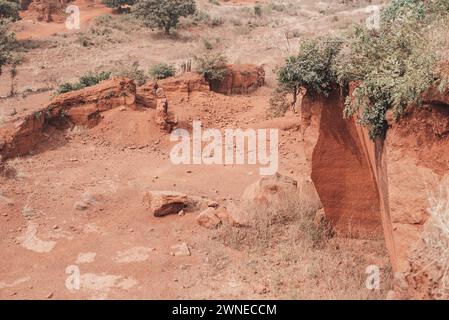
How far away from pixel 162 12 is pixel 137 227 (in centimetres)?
1861

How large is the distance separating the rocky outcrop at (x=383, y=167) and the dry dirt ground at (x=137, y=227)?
460 mm

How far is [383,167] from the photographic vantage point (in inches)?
167

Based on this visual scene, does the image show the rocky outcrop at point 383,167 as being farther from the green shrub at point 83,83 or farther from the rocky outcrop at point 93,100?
the green shrub at point 83,83

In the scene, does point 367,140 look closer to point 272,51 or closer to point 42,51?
point 272,51

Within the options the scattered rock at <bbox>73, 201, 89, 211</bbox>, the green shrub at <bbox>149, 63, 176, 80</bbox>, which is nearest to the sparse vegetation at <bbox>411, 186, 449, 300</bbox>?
the scattered rock at <bbox>73, 201, 89, 211</bbox>

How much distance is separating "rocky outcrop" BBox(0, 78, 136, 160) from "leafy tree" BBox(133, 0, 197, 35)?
11787mm

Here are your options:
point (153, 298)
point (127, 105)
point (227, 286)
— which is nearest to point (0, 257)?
point (153, 298)

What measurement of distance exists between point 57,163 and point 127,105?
3075 millimetres

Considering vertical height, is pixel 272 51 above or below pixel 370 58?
below

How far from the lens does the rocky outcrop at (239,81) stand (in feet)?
49.9

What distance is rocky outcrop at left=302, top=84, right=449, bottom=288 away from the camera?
3.83 m

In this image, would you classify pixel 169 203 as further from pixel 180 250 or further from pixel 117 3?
pixel 117 3

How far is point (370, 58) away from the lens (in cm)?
456

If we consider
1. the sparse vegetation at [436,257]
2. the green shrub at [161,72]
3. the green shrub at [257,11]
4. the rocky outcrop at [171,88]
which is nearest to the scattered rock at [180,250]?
the sparse vegetation at [436,257]
